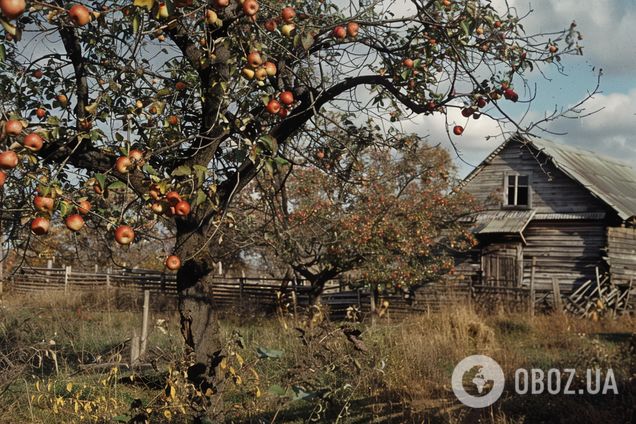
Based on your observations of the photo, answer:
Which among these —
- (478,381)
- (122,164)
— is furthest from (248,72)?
(478,381)

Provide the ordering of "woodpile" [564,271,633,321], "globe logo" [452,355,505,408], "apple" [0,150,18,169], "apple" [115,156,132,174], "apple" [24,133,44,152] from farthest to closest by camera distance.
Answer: "woodpile" [564,271,633,321] → "globe logo" [452,355,505,408] → "apple" [115,156,132,174] → "apple" [24,133,44,152] → "apple" [0,150,18,169]

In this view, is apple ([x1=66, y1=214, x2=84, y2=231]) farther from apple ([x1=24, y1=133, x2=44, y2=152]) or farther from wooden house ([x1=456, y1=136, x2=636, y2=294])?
wooden house ([x1=456, y1=136, x2=636, y2=294])

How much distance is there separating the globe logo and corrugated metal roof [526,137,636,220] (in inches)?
329

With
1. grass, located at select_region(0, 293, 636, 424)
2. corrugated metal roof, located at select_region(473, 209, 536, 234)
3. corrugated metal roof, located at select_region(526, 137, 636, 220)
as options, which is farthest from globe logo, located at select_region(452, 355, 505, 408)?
corrugated metal roof, located at select_region(473, 209, 536, 234)

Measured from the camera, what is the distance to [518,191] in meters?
19.2

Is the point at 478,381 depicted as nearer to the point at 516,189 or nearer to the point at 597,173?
the point at 516,189

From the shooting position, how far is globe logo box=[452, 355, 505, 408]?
6039mm

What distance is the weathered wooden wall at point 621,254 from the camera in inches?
640

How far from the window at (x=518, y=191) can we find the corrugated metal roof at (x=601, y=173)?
1259 millimetres

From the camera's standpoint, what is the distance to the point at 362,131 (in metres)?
6.14

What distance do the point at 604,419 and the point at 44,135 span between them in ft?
17.2

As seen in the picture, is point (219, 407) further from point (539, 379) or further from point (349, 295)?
point (349, 295)

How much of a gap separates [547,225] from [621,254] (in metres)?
2.37

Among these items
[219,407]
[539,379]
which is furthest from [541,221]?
[219,407]
